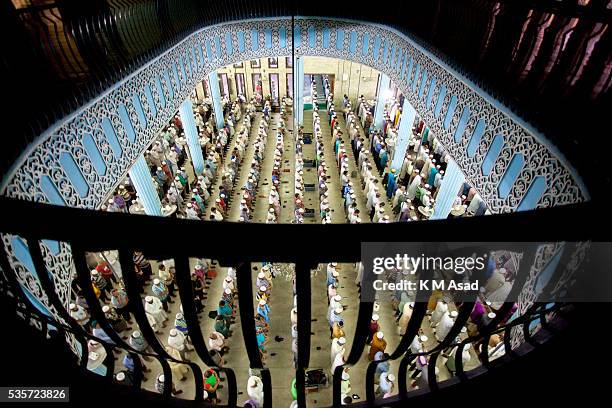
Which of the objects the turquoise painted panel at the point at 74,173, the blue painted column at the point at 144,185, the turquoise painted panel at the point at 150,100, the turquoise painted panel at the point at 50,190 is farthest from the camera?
the blue painted column at the point at 144,185

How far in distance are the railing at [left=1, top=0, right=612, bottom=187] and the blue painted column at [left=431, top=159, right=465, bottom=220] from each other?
2.37m

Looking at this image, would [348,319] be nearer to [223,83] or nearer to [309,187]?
[309,187]

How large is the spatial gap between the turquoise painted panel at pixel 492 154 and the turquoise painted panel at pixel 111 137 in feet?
18.5

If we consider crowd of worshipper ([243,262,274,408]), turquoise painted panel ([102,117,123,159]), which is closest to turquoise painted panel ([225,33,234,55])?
turquoise painted panel ([102,117,123,159])

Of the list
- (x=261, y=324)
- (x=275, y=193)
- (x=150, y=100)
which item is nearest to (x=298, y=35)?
(x=275, y=193)

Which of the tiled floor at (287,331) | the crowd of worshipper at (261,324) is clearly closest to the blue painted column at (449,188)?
the tiled floor at (287,331)

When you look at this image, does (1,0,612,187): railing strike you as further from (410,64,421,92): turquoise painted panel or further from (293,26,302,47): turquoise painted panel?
(293,26,302,47): turquoise painted panel

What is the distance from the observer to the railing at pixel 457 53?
3605 millimetres

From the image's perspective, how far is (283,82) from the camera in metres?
17.7

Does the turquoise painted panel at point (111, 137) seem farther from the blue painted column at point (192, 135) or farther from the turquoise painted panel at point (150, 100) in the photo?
the blue painted column at point (192, 135)

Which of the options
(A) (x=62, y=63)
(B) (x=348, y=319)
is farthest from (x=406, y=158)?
(A) (x=62, y=63)

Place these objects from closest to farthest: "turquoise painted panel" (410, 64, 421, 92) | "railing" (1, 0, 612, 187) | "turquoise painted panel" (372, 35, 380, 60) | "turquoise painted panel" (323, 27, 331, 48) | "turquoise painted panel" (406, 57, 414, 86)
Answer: "railing" (1, 0, 612, 187)
"turquoise painted panel" (410, 64, 421, 92)
"turquoise painted panel" (406, 57, 414, 86)
"turquoise painted panel" (372, 35, 380, 60)
"turquoise painted panel" (323, 27, 331, 48)

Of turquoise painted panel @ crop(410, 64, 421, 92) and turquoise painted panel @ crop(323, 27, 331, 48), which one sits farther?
turquoise painted panel @ crop(323, 27, 331, 48)

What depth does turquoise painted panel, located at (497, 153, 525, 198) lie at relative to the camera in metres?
4.34
